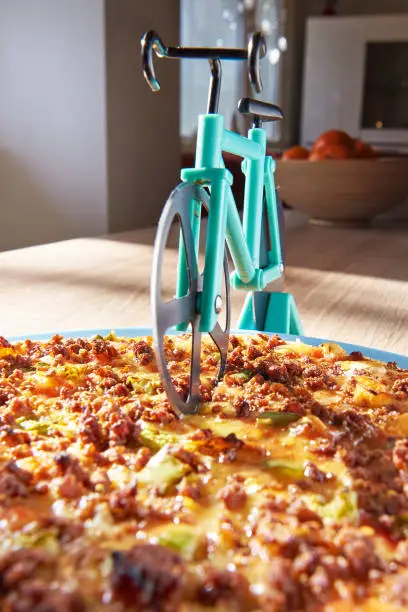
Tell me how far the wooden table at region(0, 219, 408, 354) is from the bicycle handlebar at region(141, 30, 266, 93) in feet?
1.59

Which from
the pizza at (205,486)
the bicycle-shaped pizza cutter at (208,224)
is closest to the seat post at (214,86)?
the bicycle-shaped pizza cutter at (208,224)

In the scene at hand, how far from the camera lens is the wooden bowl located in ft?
6.72

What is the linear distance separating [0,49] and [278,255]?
2.30 meters

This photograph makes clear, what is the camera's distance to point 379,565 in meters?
0.49

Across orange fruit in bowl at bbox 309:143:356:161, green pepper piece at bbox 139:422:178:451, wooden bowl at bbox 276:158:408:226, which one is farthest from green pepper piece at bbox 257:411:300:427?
orange fruit in bowl at bbox 309:143:356:161

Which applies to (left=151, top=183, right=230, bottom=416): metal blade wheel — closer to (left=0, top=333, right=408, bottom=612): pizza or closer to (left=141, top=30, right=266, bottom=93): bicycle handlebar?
(left=0, top=333, right=408, bottom=612): pizza

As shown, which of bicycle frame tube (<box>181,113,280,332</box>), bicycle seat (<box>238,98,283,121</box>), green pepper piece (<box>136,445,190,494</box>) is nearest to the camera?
green pepper piece (<box>136,445,190,494</box>)

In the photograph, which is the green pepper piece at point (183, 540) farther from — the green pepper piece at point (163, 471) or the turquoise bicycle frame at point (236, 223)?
the turquoise bicycle frame at point (236, 223)

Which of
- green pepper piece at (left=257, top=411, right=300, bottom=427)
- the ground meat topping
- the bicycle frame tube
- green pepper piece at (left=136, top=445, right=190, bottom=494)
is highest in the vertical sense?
the bicycle frame tube

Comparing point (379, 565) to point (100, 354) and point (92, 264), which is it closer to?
point (100, 354)

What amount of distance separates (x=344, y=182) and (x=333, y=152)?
120 millimetres

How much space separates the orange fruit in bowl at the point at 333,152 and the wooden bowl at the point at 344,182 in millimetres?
69

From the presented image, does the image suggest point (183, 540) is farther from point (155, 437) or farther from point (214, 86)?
point (214, 86)

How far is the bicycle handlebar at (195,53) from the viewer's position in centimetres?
72
